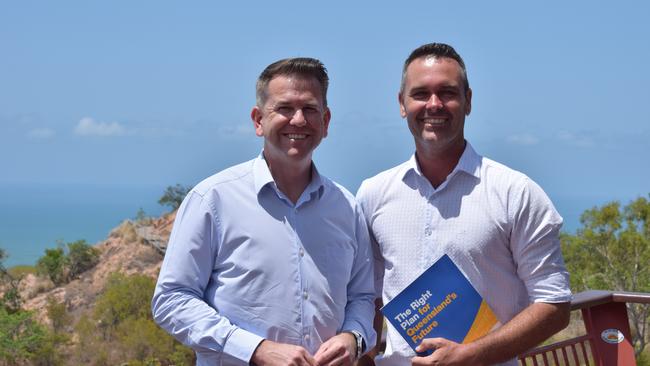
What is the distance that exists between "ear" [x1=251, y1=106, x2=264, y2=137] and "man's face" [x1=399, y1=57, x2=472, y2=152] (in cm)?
46

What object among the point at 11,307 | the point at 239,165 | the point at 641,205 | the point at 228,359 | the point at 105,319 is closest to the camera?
the point at 228,359

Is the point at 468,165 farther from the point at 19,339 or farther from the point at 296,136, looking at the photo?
the point at 19,339

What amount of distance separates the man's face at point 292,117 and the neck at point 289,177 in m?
0.04

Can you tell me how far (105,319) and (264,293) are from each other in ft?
66.3

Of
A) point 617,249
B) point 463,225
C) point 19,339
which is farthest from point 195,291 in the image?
point 19,339

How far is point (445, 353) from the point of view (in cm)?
240

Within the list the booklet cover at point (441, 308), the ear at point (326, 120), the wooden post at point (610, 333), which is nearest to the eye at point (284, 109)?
the ear at point (326, 120)

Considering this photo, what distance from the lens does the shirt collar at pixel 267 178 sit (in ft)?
7.94

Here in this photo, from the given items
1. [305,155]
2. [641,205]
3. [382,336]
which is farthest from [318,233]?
[641,205]

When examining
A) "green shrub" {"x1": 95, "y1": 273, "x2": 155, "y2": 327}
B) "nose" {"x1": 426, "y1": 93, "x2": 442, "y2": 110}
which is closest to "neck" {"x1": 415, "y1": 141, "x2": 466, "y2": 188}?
"nose" {"x1": 426, "y1": 93, "x2": 442, "y2": 110}

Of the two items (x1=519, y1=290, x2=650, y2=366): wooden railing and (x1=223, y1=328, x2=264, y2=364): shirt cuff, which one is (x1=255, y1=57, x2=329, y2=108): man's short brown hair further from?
(x1=519, y1=290, x2=650, y2=366): wooden railing

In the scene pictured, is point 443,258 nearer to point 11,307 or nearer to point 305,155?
point 305,155

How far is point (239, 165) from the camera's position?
2506mm

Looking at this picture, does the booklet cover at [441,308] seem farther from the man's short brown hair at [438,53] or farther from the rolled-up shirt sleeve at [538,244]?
the man's short brown hair at [438,53]
